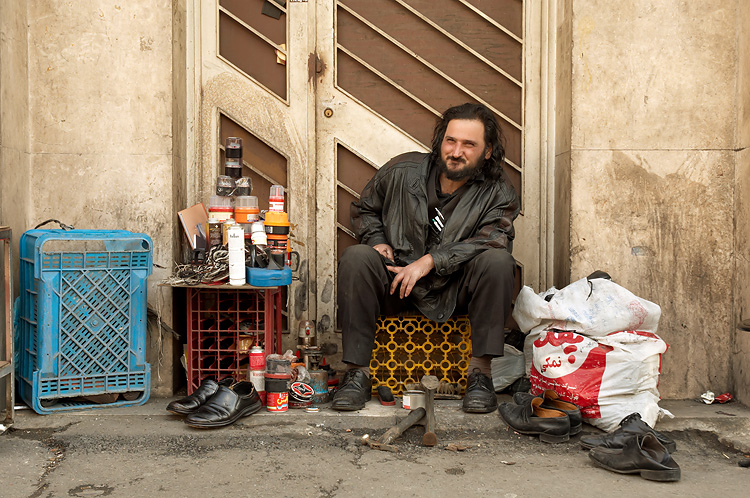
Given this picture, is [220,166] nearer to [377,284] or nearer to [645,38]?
[377,284]

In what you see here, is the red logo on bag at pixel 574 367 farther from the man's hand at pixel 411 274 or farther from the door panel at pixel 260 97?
the door panel at pixel 260 97

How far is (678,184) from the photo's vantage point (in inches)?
157

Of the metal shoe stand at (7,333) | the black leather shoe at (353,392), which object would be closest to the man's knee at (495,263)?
the black leather shoe at (353,392)

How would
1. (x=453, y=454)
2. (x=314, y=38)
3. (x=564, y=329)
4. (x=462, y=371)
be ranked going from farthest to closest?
(x=314, y=38)
(x=462, y=371)
(x=564, y=329)
(x=453, y=454)

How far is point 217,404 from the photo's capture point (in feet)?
10.7

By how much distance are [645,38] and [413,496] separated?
286 cm

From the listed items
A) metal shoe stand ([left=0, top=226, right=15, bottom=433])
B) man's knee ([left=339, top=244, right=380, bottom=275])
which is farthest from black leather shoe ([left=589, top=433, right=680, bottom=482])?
metal shoe stand ([left=0, top=226, right=15, bottom=433])

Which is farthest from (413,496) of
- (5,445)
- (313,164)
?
(313,164)

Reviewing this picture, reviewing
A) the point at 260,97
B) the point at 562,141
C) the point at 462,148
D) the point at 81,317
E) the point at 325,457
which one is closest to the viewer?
the point at 325,457

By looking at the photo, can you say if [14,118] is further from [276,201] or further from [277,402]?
[277,402]

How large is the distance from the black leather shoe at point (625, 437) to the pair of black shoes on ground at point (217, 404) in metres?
1.55

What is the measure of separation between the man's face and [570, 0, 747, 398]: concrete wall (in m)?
0.56

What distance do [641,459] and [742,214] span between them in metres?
1.81

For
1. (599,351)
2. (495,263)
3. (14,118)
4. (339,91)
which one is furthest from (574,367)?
(14,118)
